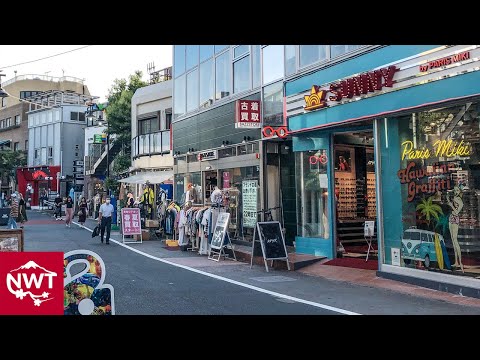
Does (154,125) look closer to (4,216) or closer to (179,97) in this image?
(179,97)

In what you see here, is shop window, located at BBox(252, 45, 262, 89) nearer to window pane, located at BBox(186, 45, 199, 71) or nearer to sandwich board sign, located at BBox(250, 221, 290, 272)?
window pane, located at BBox(186, 45, 199, 71)

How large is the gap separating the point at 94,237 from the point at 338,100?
37.2ft

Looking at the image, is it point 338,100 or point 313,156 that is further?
point 313,156

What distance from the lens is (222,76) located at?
56.1 ft

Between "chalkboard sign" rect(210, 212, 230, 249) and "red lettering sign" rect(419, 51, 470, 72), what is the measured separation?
21.2 ft

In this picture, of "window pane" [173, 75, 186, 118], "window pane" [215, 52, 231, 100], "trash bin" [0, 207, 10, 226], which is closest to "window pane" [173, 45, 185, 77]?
"window pane" [173, 75, 186, 118]

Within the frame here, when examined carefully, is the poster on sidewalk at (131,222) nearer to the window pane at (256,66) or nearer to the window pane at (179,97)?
the window pane at (179,97)

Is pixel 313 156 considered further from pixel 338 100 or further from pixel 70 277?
pixel 70 277

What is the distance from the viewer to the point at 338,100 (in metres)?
10.7

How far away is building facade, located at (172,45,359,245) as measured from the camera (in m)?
13.7

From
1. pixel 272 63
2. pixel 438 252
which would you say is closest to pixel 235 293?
pixel 438 252

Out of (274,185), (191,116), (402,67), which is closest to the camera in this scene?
(402,67)

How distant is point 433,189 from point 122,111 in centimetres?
2580

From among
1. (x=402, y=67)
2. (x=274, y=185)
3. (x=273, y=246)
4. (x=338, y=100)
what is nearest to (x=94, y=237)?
(x=274, y=185)
